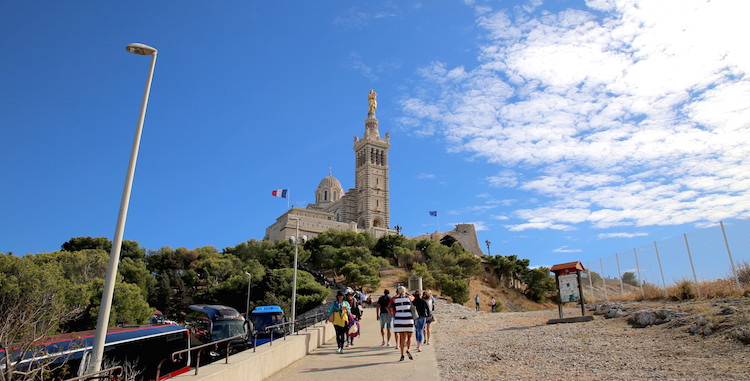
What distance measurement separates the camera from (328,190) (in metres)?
102

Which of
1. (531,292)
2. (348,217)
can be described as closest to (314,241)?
(348,217)

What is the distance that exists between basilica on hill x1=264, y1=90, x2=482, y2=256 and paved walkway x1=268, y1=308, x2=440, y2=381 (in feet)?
219

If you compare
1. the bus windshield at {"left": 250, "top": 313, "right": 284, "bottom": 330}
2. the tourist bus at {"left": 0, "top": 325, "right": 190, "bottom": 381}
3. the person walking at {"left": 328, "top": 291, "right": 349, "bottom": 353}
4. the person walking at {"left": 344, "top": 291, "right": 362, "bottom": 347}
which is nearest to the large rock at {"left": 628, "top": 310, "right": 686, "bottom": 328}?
the person walking at {"left": 344, "top": 291, "right": 362, "bottom": 347}

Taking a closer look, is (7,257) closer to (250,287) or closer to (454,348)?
(250,287)

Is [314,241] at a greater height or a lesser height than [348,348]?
greater

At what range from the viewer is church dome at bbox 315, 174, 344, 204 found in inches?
4003

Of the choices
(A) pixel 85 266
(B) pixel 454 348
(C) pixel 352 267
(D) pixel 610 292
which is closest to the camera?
(B) pixel 454 348

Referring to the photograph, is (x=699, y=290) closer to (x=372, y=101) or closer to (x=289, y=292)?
(x=289, y=292)

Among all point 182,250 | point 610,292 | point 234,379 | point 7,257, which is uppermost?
point 182,250

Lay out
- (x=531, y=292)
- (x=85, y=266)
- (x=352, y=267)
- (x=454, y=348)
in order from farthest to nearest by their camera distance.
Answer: (x=531, y=292) < (x=352, y=267) < (x=85, y=266) < (x=454, y=348)

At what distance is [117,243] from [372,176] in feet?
281

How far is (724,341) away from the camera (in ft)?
26.4

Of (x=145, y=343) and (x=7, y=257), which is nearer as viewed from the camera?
(x=145, y=343)

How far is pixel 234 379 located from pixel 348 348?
5230 mm
